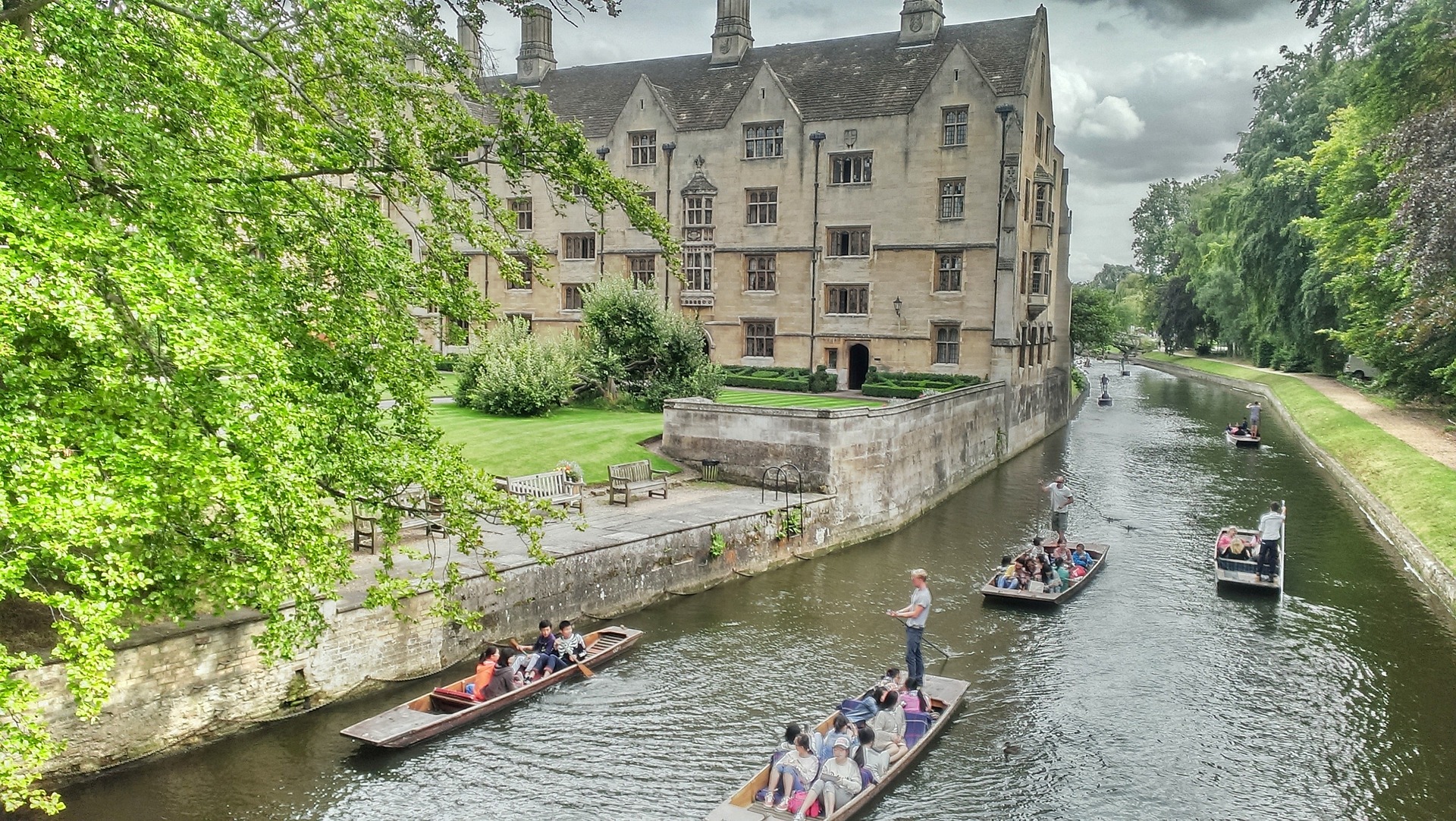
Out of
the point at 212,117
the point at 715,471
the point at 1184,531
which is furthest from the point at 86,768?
the point at 1184,531

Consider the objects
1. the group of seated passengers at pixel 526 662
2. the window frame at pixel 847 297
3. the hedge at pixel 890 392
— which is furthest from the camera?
the window frame at pixel 847 297

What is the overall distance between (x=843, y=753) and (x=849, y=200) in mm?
31714

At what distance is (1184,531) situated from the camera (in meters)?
26.6

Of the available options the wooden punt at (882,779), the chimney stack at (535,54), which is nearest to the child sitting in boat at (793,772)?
the wooden punt at (882,779)

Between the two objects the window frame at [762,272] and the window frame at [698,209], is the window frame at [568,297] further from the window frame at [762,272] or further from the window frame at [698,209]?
the window frame at [762,272]

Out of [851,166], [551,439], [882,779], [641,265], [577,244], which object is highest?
[851,166]

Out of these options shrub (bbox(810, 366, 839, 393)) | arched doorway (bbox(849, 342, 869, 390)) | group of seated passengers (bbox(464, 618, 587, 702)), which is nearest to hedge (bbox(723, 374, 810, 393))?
shrub (bbox(810, 366, 839, 393))

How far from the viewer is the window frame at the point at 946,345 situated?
130ft

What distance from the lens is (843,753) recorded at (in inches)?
458

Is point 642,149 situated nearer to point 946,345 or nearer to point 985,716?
point 946,345

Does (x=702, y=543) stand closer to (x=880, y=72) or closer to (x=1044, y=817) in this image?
(x=1044, y=817)

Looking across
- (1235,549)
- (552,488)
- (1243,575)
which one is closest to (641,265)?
(552,488)

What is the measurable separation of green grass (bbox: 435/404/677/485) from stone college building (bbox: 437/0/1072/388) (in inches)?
388

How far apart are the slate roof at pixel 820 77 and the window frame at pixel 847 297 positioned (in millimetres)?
6799
